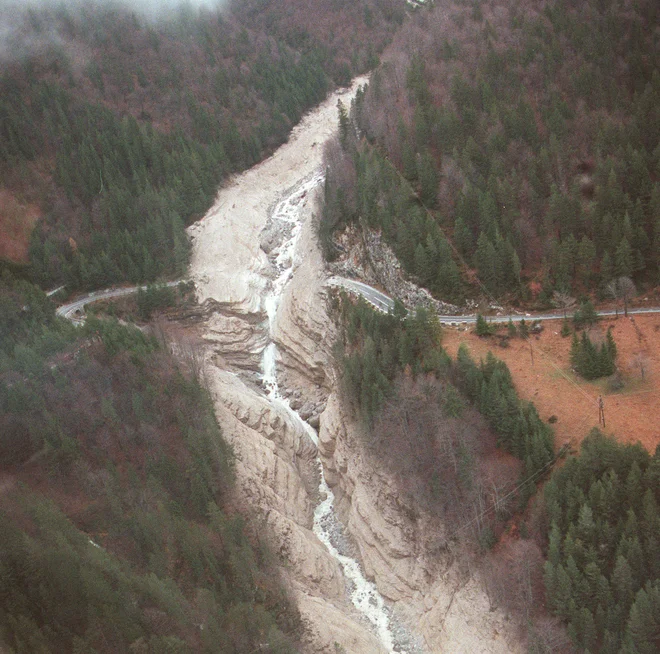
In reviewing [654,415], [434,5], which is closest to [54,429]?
[654,415]

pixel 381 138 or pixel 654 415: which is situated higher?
pixel 381 138

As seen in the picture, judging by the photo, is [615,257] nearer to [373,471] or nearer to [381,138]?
[373,471]

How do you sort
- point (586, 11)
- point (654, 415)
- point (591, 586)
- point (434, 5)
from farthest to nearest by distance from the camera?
1. point (434, 5)
2. point (586, 11)
3. point (654, 415)
4. point (591, 586)

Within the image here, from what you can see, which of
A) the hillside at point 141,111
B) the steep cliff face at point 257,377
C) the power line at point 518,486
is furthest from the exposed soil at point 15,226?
the power line at point 518,486

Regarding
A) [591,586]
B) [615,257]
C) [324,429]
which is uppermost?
[615,257]

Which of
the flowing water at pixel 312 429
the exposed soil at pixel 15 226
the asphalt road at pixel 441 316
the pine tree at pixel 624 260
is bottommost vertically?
the flowing water at pixel 312 429

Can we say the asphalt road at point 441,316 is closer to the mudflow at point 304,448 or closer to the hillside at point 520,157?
the hillside at point 520,157
